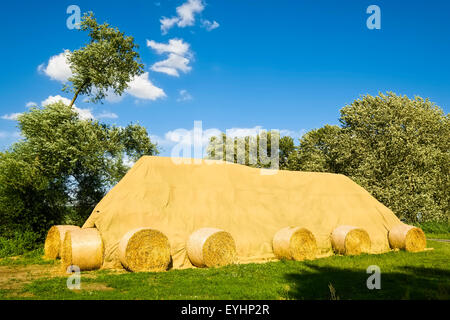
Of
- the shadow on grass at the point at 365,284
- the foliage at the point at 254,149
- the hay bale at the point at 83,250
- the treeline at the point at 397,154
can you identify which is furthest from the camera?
the foliage at the point at 254,149

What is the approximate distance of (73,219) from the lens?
2056cm

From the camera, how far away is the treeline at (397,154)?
30.9 metres

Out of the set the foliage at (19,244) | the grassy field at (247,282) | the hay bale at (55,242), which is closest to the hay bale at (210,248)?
the grassy field at (247,282)

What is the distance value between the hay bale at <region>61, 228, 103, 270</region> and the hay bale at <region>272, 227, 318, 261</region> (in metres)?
7.82

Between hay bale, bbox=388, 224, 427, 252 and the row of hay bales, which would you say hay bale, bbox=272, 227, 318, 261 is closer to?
the row of hay bales

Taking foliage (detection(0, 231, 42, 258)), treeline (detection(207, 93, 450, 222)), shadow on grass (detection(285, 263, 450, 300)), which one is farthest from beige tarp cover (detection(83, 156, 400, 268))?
treeline (detection(207, 93, 450, 222))

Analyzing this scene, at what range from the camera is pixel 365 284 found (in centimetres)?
976

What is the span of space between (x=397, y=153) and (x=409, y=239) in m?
15.8

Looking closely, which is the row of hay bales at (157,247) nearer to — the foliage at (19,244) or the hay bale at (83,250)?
the hay bale at (83,250)

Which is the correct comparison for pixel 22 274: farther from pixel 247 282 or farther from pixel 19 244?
pixel 247 282

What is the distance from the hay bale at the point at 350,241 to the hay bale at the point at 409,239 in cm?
258

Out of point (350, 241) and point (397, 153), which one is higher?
point (397, 153)

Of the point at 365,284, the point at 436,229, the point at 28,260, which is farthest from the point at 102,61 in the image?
the point at 436,229

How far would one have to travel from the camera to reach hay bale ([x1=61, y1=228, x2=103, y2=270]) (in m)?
11.6
